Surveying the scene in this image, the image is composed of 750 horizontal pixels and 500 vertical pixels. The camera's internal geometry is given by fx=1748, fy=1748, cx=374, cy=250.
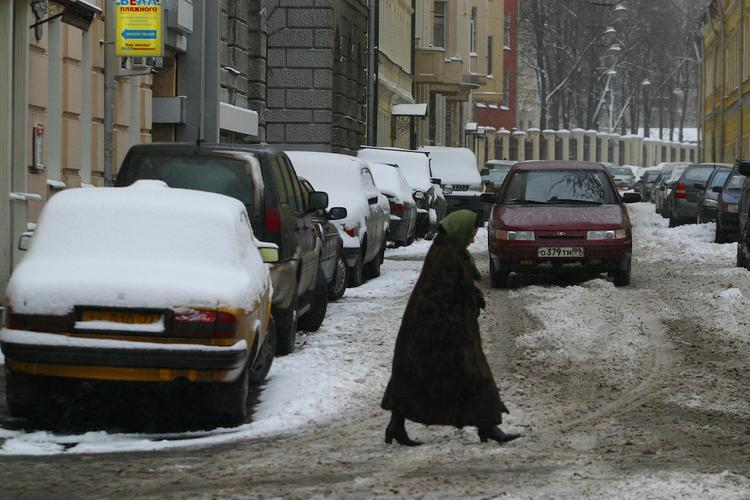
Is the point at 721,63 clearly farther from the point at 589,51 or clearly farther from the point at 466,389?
the point at 466,389

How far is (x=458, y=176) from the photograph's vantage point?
4244cm

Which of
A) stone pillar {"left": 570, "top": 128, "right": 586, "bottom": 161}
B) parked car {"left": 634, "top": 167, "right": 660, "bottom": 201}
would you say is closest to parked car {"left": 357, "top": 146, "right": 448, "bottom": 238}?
parked car {"left": 634, "top": 167, "right": 660, "bottom": 201}

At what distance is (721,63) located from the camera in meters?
67.9

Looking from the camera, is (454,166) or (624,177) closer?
(454,166)

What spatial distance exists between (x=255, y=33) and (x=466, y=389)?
85.7 ft

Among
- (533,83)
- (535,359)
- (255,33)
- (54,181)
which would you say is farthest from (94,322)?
(533,83)

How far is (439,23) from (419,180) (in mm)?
40768

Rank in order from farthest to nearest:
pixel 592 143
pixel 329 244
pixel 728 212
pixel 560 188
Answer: pixel 592 143 < pixel 728 212 < pixel 560 188 < pixel 329 244

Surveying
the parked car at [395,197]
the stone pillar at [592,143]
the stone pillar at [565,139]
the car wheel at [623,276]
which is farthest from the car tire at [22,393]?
the stone pillar at [592,143]

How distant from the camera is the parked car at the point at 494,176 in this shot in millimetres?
49891

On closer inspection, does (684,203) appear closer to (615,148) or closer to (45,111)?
(45,111)

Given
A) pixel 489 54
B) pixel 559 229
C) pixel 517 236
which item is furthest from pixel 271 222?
pixel 489 54

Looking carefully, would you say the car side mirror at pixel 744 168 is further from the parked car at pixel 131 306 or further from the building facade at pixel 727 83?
the building facade at pixel 727 83

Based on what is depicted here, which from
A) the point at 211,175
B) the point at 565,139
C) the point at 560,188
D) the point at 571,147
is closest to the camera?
the point at 211,175
